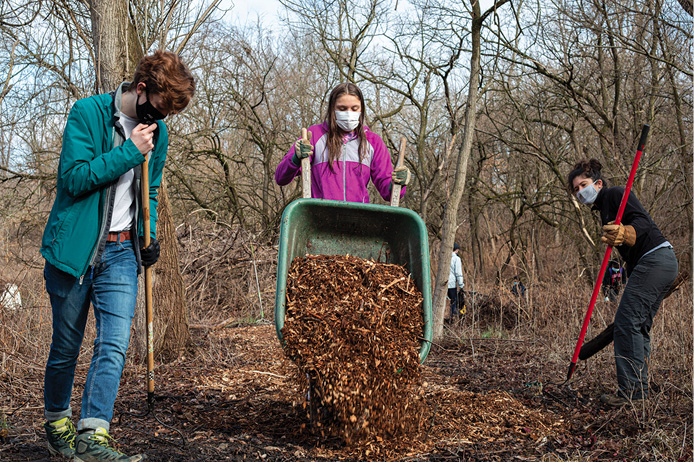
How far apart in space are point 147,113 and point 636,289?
3.04 metres

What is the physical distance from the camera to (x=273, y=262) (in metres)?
8.22

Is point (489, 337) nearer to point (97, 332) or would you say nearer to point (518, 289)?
point (518, 289)

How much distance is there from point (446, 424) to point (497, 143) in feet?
34.3

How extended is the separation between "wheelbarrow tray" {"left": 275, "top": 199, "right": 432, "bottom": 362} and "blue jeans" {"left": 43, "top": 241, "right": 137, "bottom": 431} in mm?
843

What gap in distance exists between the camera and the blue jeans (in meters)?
2.33

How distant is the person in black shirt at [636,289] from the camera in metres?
3.57

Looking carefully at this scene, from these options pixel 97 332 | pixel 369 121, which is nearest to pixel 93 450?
pixel 97 332

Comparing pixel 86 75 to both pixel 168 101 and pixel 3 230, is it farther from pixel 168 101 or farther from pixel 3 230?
pixel 168 101

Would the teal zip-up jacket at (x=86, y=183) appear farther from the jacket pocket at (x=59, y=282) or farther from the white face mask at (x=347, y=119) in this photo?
the white face mask at (x=347, y=119)

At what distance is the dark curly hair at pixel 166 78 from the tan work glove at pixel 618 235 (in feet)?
8.54

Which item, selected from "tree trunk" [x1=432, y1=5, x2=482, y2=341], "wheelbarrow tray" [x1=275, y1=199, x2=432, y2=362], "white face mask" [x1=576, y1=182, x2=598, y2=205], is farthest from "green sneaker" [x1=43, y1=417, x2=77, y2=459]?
"tree trunk" [x1=432, y1=5, x2=482, y2=341]

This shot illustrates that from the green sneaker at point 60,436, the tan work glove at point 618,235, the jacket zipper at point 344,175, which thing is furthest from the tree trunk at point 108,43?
the tan work glove at point 618,235

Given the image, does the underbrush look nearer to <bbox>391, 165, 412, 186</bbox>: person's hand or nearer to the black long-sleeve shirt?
the black long-sleeve shirt

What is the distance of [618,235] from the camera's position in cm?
358
